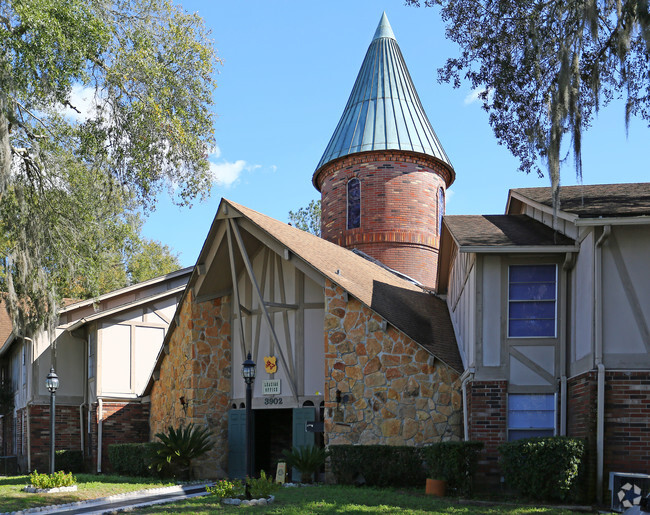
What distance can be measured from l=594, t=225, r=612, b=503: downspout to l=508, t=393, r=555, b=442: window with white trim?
1.71 metres

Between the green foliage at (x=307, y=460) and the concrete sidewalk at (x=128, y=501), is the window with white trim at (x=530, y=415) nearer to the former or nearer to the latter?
the green foliage at (x=307, y=460)

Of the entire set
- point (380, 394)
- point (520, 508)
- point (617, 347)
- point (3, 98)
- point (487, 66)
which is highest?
point (487, 66)

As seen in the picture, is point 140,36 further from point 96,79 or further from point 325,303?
point 325,303

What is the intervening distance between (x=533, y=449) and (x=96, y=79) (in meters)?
9.68

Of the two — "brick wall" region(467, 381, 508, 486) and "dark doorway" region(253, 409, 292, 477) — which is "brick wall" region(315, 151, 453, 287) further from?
"brick wall" region(467, 381, 508, 486)

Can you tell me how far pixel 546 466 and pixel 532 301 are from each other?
127 inches

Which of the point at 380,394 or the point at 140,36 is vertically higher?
the point at 140,36

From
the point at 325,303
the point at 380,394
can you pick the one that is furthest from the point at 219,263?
the point at 380,394

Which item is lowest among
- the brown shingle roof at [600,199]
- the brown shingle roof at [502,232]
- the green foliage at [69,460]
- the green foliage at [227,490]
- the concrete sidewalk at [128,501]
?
the green foliage at [69,460]

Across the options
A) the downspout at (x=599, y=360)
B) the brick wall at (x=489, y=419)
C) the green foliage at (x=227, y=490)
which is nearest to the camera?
the downspout at (x=599, y=360)

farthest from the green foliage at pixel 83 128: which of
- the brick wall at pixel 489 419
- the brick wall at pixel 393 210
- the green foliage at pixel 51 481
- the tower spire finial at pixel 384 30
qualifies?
the tower spire finial at pixel 384 30

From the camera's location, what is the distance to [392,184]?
87.7 ft

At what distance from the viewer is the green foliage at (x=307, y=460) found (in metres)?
16.1

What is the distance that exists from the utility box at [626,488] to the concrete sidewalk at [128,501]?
7.41 m
